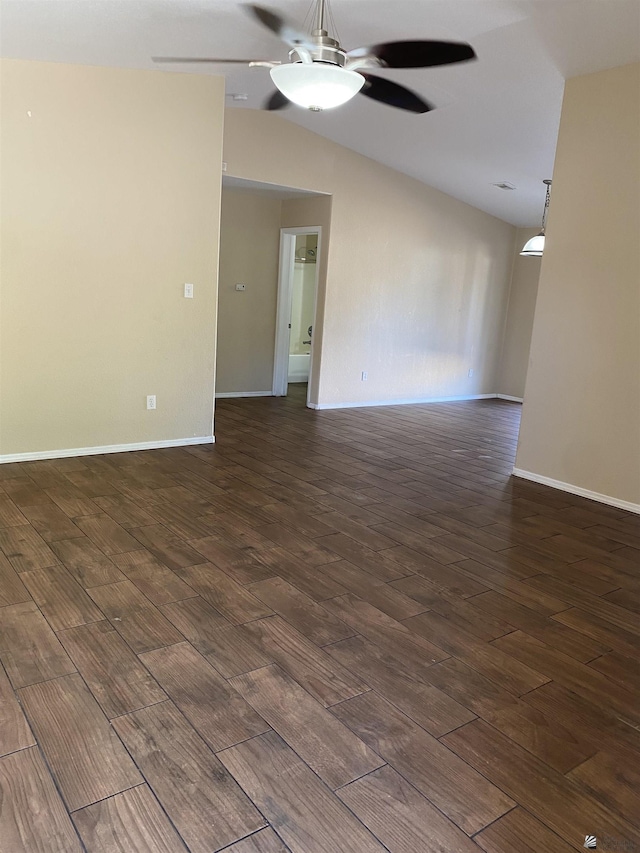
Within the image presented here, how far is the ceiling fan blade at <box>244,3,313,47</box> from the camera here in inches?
105

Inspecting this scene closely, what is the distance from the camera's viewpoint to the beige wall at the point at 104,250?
163 inches

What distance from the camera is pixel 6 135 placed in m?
4.00

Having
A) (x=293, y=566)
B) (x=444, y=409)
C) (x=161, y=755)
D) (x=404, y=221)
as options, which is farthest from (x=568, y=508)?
(x=404, y=221)

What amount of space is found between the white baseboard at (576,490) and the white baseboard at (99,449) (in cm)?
258

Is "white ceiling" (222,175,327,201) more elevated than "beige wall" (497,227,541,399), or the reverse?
"white ceiling" (222,175,327,201)

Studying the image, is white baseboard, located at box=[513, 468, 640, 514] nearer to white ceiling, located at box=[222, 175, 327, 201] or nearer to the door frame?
the door frame

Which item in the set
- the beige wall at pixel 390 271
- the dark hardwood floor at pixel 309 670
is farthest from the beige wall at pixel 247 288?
the dark hardwood floor at pixel 309 670

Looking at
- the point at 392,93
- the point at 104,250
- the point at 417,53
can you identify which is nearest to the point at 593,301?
the point at 392,93

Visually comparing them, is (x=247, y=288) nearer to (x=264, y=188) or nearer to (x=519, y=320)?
(x=264, y=188)

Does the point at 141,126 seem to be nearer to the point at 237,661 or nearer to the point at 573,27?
the point at 573,27

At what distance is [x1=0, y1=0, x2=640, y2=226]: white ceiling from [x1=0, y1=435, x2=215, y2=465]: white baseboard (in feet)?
8.51

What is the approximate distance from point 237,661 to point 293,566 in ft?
2.71

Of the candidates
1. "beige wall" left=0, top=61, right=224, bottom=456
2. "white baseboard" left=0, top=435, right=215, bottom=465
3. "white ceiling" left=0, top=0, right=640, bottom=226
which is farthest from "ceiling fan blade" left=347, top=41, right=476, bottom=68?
"white baseboard" left=0, top=435, right=215, bottom=465

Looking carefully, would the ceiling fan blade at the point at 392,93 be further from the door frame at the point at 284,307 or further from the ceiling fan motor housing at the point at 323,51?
the door frame at the point at 284,307
